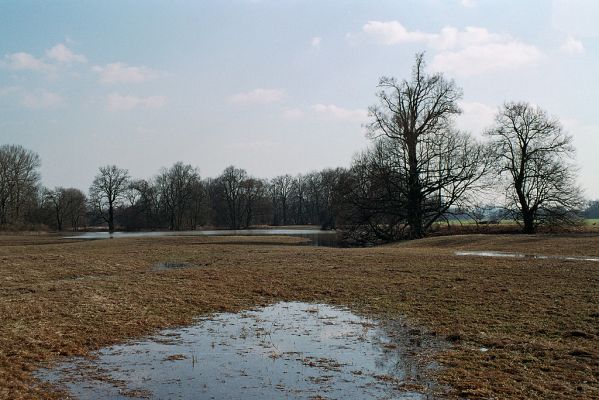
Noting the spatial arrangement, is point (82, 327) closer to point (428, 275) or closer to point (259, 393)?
point (259, 393)

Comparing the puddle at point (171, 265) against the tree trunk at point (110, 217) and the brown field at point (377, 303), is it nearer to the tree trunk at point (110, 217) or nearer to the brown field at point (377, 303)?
the brown field at point (377, 303)

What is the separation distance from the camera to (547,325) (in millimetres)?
10016

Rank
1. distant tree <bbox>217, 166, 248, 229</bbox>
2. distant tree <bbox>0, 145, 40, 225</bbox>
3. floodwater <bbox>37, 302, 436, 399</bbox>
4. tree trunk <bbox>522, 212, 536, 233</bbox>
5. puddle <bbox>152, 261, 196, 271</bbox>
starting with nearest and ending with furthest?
floodwater <bbox>37, 302, 436, 399</bbox>
puddle <bbox>152, 261, 196, 271</bbox>
tree trunk <bbox>522, 212, 536, 233</bbox>
distant tree <bbox>0, 145, 40, 225</bbox>
distant tree <bbox>217, 166, 248, 229</bbox>

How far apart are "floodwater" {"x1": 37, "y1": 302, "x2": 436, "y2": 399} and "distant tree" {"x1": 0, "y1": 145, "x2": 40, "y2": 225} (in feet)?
264

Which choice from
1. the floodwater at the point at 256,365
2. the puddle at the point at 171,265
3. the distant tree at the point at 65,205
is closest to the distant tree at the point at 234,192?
the distant tree at the point at 65,205

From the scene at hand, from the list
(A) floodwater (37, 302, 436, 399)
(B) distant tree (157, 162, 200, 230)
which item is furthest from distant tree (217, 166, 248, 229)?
(A) floodwater (37, 302, 436, 399)

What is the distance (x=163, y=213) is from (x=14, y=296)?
322 feet

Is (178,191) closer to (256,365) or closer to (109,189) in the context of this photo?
(109,189)

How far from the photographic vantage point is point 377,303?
42.9 ft

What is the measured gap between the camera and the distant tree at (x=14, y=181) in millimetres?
78875

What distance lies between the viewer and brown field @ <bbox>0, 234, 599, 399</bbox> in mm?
7254

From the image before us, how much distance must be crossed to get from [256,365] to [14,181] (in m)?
86.9

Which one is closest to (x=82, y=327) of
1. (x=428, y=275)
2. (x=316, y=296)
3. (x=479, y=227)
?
(x=316, y=296)

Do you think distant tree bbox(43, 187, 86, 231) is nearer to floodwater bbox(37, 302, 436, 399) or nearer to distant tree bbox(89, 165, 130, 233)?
distant tree bbox(89, 165, 130, 233)
